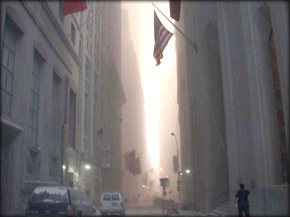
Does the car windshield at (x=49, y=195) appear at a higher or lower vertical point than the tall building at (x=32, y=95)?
lower

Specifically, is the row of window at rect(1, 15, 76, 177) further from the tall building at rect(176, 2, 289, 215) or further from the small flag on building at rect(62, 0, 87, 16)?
the tall building at rect(176, 2, 289, 215)

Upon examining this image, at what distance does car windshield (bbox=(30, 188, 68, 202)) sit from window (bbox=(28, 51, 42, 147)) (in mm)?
11745

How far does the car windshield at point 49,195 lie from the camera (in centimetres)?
1521

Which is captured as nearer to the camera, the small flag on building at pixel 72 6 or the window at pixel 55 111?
the small flag on building at pixel 72 6

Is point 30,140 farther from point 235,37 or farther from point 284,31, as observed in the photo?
point 284,31

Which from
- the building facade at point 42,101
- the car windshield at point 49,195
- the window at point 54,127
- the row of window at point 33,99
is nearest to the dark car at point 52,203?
the car windshield at point 49,195

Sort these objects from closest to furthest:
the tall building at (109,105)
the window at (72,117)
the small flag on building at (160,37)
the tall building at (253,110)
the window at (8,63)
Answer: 1. the tall building at (253,110)
2. the window at (8,63)
3. the small flag on building at (160,37)
4. the window at (72,117)
5. the tall building at (109,105)

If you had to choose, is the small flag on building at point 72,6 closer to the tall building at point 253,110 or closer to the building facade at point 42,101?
the building facade at point 42,101

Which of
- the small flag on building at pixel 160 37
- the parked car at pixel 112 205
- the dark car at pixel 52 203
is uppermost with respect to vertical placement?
the small flag on building at pixel 160 37

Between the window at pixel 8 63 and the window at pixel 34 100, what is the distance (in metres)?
4.42

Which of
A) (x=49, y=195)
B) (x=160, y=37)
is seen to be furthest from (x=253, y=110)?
(x=49, y=195)

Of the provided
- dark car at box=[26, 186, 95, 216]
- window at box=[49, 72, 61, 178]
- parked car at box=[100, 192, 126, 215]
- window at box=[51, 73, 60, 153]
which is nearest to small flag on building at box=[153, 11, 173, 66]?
dark car at box=[26, 186, 95, 216]

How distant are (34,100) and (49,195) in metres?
14.1

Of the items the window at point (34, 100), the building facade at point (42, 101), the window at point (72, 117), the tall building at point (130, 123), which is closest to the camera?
the building facade at point (42, 101)
